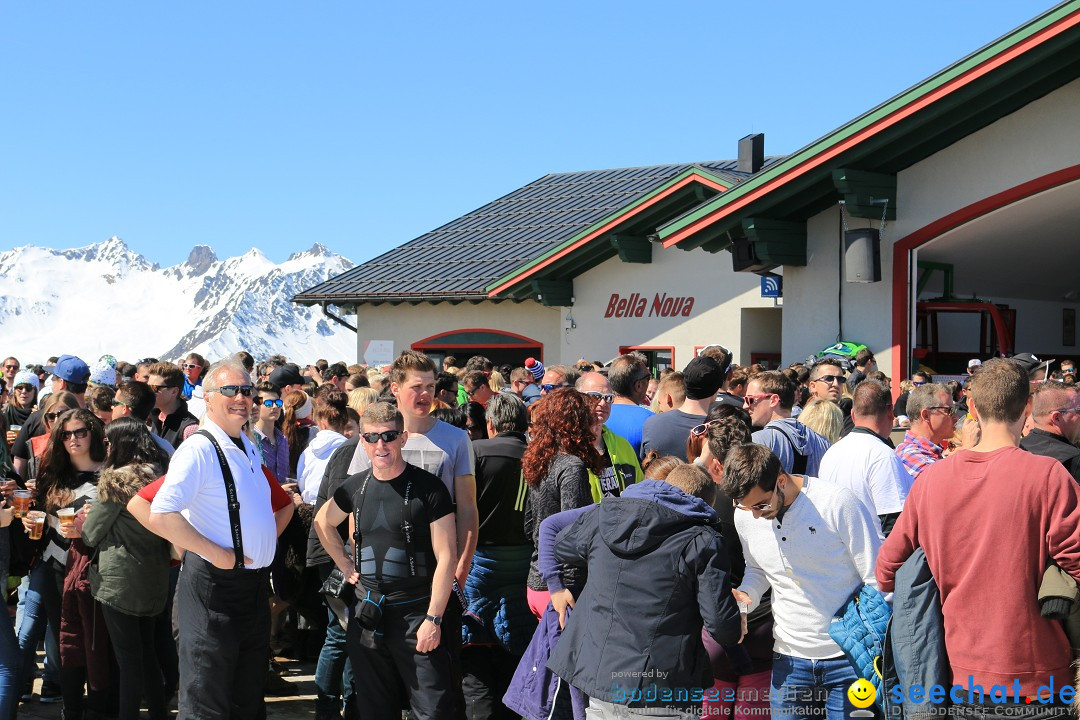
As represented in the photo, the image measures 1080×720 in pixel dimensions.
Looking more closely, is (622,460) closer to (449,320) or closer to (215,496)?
(215,496)

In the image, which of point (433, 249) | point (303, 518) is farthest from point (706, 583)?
point (433, 249)

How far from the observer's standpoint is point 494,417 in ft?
19.7

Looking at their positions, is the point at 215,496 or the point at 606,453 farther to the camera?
the point at 606,453

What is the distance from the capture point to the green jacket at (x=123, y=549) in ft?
18.7

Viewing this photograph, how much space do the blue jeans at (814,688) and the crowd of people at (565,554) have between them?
0.5 inches

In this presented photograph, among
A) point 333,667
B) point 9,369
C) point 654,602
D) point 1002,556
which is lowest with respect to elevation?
point 333,667

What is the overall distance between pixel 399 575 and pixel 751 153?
48.0 ft

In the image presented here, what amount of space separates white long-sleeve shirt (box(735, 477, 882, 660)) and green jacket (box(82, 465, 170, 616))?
10.9 ft

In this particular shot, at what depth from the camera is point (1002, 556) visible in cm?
391

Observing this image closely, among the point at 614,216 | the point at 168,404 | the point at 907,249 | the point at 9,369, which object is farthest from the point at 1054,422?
the point at 9,369

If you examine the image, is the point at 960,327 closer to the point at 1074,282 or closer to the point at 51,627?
the point at 1074,282

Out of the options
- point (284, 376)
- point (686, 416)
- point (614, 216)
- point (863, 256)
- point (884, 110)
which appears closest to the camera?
point (686, 416)

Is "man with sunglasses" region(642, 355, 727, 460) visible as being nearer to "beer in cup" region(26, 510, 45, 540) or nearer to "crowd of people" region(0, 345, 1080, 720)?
"crowd of people" region(0, 345, 1080, 720)

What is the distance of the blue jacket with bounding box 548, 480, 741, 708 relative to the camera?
4.11 meters
